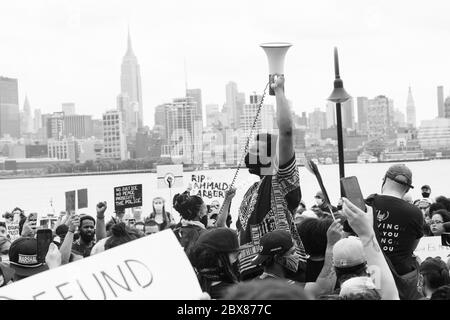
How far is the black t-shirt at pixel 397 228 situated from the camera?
4926 millimetres

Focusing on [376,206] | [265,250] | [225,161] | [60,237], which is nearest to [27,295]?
[265,250]

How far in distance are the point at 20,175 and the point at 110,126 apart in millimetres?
17506

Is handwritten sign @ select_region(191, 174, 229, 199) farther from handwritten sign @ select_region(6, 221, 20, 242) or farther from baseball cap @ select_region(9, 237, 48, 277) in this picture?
baseball cap @ select_region(9, 237, 48, 277)

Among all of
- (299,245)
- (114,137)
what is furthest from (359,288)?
(114,137)

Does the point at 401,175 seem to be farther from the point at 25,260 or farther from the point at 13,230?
the point at 13,230

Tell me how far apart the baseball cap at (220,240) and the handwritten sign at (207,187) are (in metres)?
10.3

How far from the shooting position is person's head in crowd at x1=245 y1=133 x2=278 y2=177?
5328 mm

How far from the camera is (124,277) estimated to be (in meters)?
2.66

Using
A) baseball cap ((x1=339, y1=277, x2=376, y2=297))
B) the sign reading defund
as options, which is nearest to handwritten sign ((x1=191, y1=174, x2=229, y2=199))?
baseball cap ((x1=339, y1=277, x2=376, y2=297))

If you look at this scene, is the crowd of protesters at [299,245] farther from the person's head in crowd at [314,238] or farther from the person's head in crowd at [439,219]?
the person's head in crowd at [439,219]

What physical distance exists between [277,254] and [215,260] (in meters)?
0.47

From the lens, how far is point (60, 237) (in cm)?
874

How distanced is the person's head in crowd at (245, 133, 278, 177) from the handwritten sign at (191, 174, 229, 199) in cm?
921
